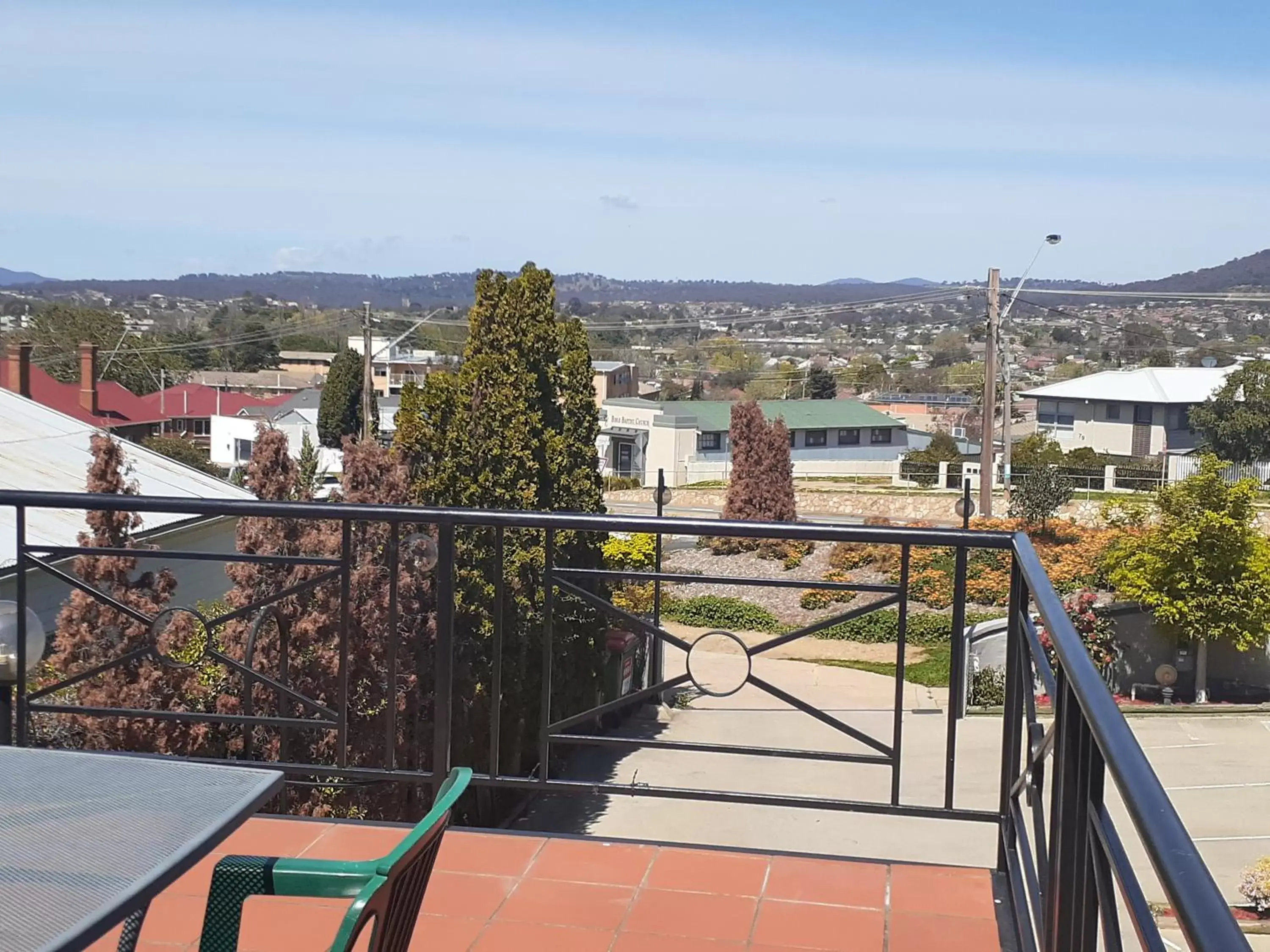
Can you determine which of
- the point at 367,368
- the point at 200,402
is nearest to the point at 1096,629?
the point at 367,368

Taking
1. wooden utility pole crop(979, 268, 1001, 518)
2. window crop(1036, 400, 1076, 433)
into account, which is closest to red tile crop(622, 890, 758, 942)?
wooden utility pole crop(979, 268, 1001, 518)

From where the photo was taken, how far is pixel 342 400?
53031mm

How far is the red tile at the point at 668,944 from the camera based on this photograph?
2.68 m

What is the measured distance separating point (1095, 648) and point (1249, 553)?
10.3 feet

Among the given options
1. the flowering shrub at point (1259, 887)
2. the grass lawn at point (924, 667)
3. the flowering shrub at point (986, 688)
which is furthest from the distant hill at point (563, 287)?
the flowering shrub at point (1259, 887)

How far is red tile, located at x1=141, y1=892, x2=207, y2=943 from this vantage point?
2672 millimetres

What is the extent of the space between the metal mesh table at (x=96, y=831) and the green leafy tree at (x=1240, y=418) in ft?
158

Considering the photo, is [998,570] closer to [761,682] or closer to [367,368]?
[367,368]

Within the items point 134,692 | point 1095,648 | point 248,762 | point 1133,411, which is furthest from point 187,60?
point 1133,411

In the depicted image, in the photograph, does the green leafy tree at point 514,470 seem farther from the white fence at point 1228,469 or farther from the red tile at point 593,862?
the white fence at point 1228,469

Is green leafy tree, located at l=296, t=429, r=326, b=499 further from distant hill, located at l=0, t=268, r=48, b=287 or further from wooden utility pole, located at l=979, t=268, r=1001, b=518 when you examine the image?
distant hill, located at l=0, t=268, r=48, b=287

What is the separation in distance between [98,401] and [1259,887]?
3554cm

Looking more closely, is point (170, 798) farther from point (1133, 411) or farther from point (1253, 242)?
point (1253, 242)

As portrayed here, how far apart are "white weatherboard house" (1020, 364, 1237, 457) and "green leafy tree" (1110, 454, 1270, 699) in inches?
1241
